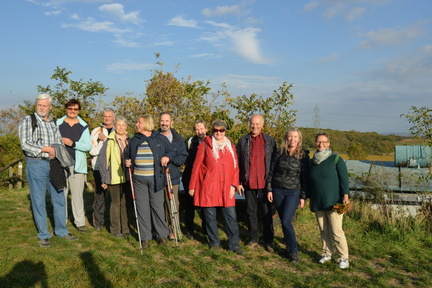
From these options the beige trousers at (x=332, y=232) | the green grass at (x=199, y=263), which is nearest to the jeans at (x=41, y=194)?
the green grass at (x=199, y=263)

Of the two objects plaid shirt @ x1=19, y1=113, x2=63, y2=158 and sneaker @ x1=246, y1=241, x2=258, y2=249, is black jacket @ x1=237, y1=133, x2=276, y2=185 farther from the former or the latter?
plaid shirt @ x1=19, y1=113, x2=63, y2=158

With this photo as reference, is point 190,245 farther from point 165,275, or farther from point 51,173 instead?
point 51,173

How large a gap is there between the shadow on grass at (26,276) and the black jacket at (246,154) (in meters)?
2.85

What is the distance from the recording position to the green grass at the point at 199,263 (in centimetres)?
421

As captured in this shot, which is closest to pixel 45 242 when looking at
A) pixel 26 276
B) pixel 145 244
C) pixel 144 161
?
pixel 26 276

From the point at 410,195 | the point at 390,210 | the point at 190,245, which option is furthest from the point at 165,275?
the point at 410,195

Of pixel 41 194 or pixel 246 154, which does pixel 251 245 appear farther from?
pixel 41 194

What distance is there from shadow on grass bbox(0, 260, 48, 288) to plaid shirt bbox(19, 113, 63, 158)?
145 cm

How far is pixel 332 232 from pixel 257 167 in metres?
1.33

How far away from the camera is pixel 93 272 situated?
4379 millimetres

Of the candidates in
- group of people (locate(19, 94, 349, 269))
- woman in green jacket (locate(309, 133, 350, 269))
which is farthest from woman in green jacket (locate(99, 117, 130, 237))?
woman in green jacket (locate(309, 133, 350, 269))

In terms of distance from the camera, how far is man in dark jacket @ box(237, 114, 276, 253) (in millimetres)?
5266

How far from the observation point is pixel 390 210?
708cm

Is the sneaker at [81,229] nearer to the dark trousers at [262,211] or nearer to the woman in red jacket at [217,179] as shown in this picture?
the woman in red jacket at [217,179]
